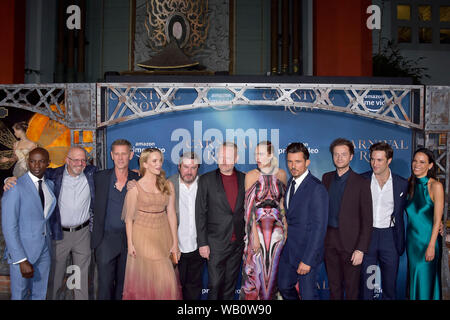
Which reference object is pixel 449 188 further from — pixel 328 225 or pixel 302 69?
pixel 302 69

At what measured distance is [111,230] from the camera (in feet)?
12.5

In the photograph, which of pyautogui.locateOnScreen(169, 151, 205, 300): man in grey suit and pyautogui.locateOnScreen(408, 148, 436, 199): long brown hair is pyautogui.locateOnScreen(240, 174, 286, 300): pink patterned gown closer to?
pyautogui.locateOnScreen(169, 151, 205, 300): man in grey suit

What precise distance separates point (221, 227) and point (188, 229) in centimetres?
39

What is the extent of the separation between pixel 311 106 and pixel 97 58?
7.19 m

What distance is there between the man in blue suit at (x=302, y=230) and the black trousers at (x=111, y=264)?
168cm

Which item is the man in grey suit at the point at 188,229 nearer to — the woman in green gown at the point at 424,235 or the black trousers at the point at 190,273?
the black trousers at the point at 190,273

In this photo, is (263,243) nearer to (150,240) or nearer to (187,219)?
(187,219)

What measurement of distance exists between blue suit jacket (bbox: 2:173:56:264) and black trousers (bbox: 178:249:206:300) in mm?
1433

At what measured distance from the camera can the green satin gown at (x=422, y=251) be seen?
3826 millimetres

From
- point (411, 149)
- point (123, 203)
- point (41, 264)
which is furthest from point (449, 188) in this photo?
point (41, 264)

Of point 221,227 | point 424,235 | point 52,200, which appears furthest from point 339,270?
point 52,200

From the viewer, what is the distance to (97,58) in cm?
967

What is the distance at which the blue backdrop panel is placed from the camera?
180 inches

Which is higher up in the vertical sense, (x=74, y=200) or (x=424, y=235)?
(x=74, y=200)
